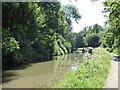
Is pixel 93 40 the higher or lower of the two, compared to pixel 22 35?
higher

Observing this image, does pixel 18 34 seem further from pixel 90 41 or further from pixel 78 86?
pixel 90 41

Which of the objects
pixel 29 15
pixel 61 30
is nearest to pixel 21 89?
pixel 29 15

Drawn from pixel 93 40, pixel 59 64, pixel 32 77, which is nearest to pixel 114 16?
pixel 32 77

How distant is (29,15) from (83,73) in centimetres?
1324

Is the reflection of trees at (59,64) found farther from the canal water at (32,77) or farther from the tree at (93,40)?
the tree at (93,40)

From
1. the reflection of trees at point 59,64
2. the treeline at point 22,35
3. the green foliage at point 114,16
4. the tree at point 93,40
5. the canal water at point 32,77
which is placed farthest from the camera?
the tree at point 93,40

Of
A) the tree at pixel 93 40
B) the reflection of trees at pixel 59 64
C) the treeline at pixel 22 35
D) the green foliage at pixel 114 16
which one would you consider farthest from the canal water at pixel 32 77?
the tree at pixel 93 40

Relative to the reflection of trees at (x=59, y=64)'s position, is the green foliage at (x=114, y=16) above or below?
above

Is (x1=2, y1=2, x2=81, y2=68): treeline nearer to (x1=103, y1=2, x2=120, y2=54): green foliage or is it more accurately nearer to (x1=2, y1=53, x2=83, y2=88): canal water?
(x1=2, y1=53, x2=83, y2=88): canal water

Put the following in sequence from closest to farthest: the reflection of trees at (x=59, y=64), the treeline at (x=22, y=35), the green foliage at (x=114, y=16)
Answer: the green foliage at (x=114, y=16)
the treeline at (x=22, y=35)
the reflection of trees at (x=59, y=64)

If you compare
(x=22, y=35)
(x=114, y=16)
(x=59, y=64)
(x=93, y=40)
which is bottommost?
(x=59, y=64)

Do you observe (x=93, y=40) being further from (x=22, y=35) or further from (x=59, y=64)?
(x=22, y=35)

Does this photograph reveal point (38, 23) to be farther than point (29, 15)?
Yes

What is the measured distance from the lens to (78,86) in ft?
16.9
